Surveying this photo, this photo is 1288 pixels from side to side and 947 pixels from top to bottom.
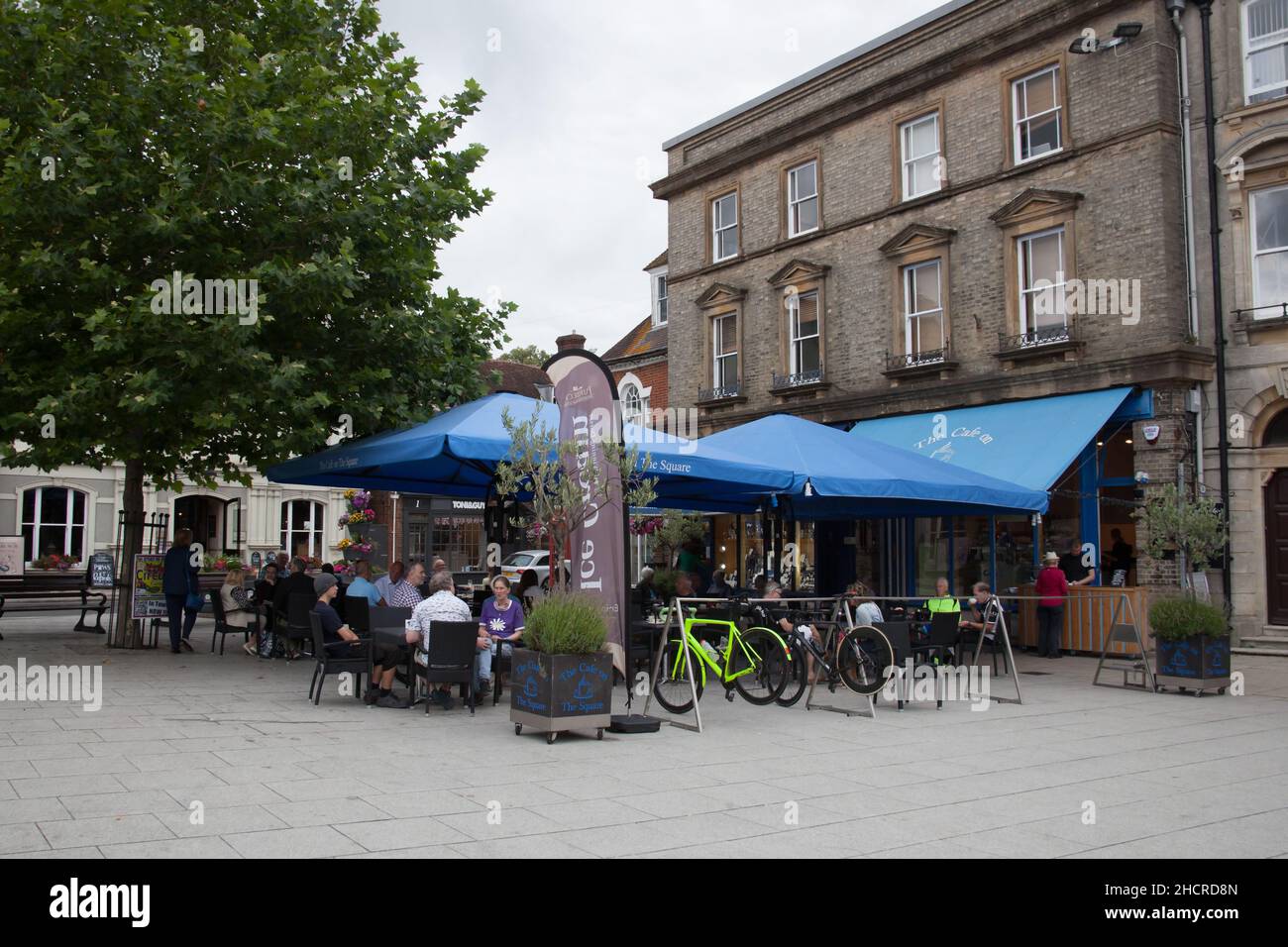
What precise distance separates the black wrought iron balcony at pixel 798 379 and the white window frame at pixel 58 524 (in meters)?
23.2

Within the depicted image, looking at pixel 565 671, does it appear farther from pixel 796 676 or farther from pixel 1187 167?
pixel 1187 167

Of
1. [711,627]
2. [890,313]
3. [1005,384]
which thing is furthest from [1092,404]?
[711,627]

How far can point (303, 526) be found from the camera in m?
39.6

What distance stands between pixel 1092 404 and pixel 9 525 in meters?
30.5

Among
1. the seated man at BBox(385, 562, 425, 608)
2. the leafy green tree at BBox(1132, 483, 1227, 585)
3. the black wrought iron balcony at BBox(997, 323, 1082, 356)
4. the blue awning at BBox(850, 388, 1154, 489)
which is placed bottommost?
the seated man at BBox(385, 562, 425, 608)

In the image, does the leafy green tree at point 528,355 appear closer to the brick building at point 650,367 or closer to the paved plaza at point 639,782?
the brick building at point 650,367

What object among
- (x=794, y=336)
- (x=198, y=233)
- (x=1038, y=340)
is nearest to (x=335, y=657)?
(x=198, y=233)

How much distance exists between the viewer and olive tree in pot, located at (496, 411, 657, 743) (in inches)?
352

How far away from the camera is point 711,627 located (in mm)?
11336

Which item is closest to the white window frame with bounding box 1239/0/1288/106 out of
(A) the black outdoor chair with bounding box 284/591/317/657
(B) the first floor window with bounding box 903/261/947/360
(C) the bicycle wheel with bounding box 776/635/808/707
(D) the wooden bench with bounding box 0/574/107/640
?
(B) the first floor window with bounding box 903/261/947/360

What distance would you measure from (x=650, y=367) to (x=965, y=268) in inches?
464

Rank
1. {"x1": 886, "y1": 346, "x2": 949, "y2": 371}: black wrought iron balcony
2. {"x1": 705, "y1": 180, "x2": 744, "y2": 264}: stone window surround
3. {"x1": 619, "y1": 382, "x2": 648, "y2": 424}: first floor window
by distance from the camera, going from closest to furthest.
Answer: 1. {"x1": 886, "y1": 346, "x2": 949, "y2": 371}: black wrought iron balcony
2. {"x1": 705, "y1": 180, "x2": 744, "y2": 264}: stone window surround
3. {"x1": 619, "y1": 382, "x2": 648, "y2": 424}: first floor window

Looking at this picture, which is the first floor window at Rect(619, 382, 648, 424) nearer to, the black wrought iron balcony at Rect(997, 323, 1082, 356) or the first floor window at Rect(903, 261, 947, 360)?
the first floor window at Rect(903, 261, 947, 360)

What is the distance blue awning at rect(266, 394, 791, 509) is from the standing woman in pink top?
4.79m
